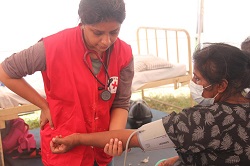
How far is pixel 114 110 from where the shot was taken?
1.26 meters

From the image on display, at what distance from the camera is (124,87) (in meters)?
1.23

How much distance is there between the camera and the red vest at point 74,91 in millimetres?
1097

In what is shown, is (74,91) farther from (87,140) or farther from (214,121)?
(214,121)

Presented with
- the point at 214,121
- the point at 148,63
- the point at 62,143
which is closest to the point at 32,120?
the point at 148,63

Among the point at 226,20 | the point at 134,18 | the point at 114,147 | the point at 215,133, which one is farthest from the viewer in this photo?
the point at 226,20

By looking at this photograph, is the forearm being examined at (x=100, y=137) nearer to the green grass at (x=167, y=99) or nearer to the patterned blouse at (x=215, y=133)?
the patterned blouse at (x=215, y=133)

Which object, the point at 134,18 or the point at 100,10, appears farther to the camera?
the point at 134,18

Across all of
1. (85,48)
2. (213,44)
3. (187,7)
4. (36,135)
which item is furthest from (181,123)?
(187,7)

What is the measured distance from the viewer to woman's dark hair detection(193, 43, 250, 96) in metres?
0.97

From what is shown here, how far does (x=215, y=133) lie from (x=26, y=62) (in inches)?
26.8

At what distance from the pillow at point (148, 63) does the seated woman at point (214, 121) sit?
6.25 feet

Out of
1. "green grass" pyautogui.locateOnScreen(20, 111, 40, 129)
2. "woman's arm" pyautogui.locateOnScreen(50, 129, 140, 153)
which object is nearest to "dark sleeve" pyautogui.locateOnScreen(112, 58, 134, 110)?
"woman's arm" pyautogui.locateOnScreen(50, 129, 140, 153)

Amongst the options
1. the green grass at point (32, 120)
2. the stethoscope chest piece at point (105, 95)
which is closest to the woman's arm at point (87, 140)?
the stethoscope chest piece at point (105, 95)

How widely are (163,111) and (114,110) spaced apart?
8.13 ft
